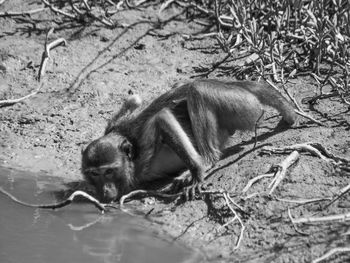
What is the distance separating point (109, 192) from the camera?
745 centimetres

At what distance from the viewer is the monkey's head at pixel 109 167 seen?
7477 mm

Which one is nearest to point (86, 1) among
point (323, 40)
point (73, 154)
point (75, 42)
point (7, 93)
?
point (75, 42)

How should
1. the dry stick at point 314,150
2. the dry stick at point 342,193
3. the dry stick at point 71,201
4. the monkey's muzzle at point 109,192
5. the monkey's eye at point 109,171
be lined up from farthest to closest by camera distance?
the monkey's eye at point 109,171 < the monkey's muzzle at point 109,192 < the dry stick at point 71,201 < the dry stick at point 314,150 < the dry stick at point 342,193

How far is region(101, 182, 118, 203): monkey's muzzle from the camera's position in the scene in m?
7.42

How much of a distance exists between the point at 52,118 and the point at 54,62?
1.15m

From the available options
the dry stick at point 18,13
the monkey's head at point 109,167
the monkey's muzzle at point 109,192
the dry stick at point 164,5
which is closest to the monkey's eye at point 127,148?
the monkey's head at point 109,167

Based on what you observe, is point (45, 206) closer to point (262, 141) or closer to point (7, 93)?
point (262, 141)

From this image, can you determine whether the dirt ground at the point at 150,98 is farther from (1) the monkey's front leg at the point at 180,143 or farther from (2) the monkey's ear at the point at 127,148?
(2) the monkey's ear at the point at 127,148

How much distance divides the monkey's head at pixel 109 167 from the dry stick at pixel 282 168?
1655 mm

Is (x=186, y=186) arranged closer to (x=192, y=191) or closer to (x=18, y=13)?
(x=192, y=191)

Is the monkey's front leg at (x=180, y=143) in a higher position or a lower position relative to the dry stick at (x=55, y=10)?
lower

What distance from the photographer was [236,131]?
802cm

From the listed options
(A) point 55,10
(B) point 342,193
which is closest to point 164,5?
(A) point 55,10

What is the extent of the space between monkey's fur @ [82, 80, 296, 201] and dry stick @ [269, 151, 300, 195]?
2.57ft
